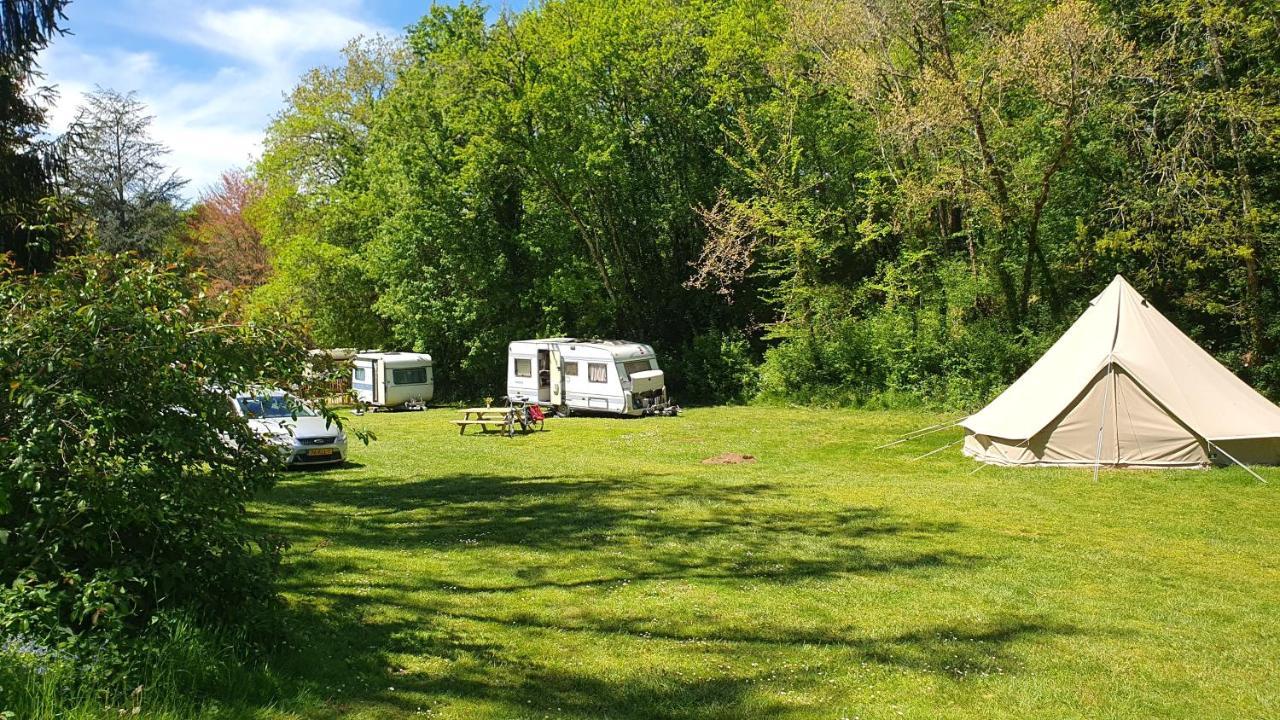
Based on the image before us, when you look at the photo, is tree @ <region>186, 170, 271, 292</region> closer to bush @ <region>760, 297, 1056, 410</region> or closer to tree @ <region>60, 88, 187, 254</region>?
tree @ <region>60, 88, 187, 254</region>

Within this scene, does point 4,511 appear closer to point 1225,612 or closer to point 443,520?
point 443,520

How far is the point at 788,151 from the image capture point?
28.2m

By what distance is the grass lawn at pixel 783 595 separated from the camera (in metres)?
5.53

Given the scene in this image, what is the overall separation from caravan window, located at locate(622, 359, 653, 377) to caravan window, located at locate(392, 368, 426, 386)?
9663 millimetres

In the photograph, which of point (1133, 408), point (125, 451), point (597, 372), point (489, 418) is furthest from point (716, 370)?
point (125, 451)

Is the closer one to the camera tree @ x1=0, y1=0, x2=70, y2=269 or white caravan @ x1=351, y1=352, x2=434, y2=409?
tree @ x1=0, y1=0, x2=70, y2=269

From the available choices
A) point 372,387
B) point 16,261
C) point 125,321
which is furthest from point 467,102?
point 125,321

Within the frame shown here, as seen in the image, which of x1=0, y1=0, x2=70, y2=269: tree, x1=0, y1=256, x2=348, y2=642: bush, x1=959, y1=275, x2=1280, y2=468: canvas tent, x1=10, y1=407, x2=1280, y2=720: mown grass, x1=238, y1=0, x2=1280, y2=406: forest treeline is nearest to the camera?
x1=0, y1=256, x2=348, y2=642: bush

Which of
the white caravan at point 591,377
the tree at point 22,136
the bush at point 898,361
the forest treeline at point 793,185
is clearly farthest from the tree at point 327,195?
the tree at point 22,136

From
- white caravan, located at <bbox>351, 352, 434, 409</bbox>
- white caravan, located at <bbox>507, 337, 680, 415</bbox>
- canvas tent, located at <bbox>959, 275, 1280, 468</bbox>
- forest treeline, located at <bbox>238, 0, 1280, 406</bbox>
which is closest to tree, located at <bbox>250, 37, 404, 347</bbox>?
forest treeline, located at <bbox>238, 0, 1280, 406</bbox>

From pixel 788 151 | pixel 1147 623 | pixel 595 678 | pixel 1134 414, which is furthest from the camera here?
pixel 788 151

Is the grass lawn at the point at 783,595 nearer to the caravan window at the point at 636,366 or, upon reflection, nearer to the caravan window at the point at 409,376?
the caravan window at the point at 636,366

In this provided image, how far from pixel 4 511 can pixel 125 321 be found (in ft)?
4.71

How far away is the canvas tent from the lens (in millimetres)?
14867
